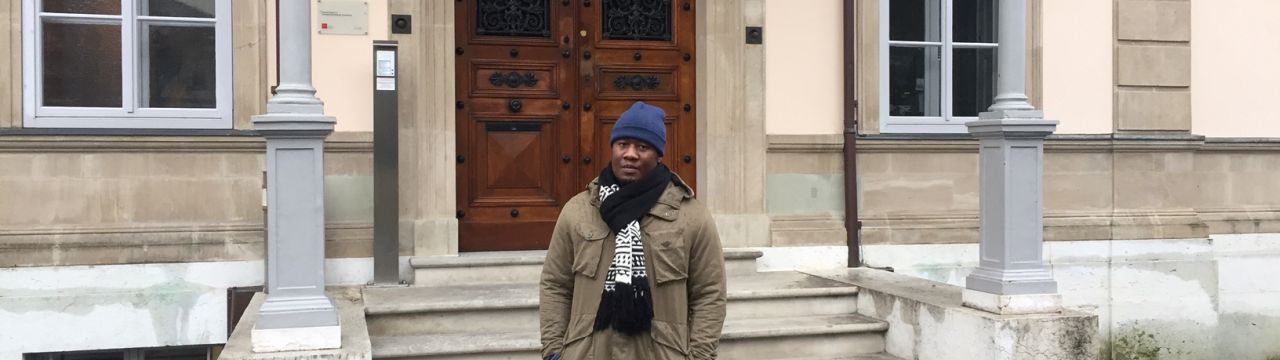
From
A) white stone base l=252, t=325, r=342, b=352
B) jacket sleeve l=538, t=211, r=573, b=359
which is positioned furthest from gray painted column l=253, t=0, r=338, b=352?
jacket sleeve l=538, t=211, r=573, b=359

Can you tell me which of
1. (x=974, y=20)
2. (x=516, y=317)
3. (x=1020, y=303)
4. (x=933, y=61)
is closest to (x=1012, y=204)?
(x=1020, y=303)

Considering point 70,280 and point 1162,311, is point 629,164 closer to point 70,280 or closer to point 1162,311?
point 70,280

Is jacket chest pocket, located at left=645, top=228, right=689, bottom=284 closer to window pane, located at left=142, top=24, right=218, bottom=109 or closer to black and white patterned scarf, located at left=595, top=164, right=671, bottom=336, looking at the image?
black and white patterned scarf, located at left=595, top=164, right=671, bottom=336

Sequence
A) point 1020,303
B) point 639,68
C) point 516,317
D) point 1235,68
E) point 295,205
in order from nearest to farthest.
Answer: point 295,205, point 1020,303, point 516,317, point 639,68, point 1235,68

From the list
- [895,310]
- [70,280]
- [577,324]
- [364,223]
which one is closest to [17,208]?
[70,280]

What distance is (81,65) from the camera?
6773mm

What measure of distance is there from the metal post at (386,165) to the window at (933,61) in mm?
A: 3382

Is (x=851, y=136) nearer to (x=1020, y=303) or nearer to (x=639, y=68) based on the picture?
(x=639, y=68)

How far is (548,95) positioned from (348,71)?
1.32 metres

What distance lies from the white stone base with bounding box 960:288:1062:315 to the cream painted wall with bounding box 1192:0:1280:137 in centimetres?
355

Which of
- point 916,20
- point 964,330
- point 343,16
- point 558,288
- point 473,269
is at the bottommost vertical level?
point 964,330

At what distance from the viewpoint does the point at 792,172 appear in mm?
7836

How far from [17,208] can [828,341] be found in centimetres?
472

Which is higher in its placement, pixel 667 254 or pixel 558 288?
pixel 667 254
